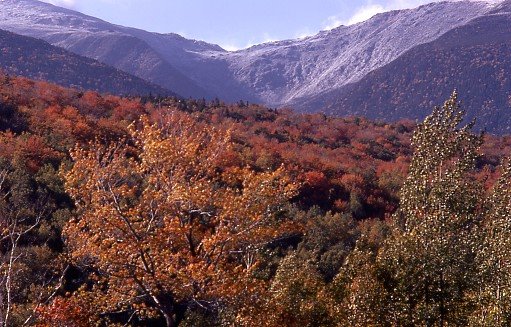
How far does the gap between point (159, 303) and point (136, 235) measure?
156 cm

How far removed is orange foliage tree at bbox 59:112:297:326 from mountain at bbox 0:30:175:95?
83171 mm

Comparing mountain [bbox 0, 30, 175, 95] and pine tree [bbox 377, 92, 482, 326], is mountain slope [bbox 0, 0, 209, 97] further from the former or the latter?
pine tree [bbox 377, 92, 482, 326]

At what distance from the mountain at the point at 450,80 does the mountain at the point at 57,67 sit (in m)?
56.3

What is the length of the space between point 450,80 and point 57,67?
85744 mm

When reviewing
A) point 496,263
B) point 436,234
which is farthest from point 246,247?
point 496,263

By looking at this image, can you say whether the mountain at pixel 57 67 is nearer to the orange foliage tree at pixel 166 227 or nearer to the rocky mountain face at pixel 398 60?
the rocky mountain face at pixel 398 60

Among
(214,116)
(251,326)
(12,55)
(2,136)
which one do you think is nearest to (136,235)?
(251,326)

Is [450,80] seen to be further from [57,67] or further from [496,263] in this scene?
[496,263]

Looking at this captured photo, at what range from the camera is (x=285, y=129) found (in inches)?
2285

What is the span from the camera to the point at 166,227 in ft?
34.8

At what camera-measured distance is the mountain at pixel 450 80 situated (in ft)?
378

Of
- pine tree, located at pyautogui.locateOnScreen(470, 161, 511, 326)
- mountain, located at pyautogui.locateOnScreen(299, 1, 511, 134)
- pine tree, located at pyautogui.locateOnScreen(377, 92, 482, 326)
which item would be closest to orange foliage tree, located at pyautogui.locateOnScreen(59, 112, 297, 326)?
pine tree, located at pyautogui.locateOnScreen(377, 92, 482, 326)

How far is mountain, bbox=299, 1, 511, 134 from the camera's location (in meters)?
115

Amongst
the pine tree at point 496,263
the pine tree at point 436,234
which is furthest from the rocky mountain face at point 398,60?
the pine tree at point 496,263
